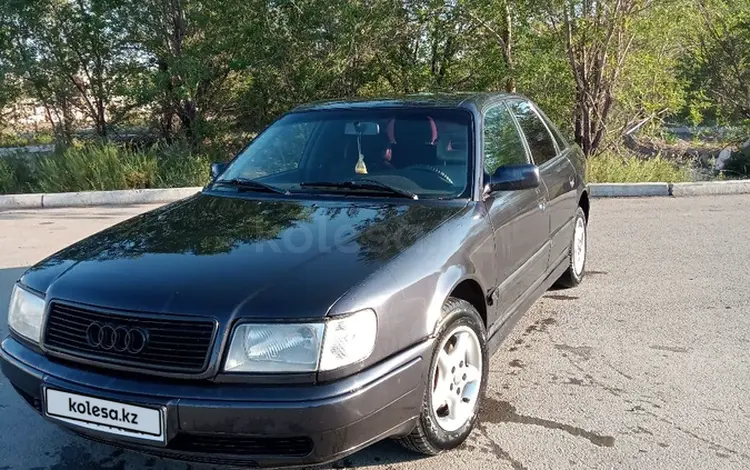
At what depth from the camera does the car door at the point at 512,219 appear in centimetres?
342

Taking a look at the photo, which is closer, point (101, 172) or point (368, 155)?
point (368, 155)

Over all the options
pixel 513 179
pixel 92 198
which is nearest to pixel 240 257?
pixel 513 179

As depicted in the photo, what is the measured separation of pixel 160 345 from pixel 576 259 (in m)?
3.73

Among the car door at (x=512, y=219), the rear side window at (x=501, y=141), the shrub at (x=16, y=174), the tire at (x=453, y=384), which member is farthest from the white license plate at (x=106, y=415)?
the shrub at (x=16, y=174)

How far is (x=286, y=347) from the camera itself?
2.28 m

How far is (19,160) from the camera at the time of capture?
1134cm

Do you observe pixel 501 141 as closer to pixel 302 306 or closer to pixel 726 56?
pixel 302 306

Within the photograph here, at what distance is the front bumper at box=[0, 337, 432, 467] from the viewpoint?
221 centimetres

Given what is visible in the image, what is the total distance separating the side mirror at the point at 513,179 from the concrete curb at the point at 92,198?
690 centimetres

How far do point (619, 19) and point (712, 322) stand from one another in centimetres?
672

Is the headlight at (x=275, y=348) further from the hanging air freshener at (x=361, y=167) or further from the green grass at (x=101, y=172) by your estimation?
the green grass at (x=101, y=172)

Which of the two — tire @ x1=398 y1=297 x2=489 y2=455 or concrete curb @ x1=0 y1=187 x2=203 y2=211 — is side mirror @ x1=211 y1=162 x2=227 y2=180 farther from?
concrete curb @ x1=0 y1=187 x2=203 y2=211

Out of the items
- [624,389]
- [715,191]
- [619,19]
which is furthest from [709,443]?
[619,19]

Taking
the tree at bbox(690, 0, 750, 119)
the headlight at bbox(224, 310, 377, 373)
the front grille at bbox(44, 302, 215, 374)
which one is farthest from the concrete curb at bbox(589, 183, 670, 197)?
the front grille at bbox(44, 302, 215, 374)
